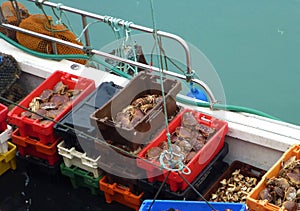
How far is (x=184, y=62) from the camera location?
299 cm

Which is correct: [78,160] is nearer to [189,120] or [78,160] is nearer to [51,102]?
[51,102]

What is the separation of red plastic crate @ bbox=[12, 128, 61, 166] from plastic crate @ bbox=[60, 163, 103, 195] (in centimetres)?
7

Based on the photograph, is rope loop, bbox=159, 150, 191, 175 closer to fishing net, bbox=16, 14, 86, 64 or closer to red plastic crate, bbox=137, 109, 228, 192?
red plastic crate, bbox=137, 109, 228, 192

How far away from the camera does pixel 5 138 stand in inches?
116

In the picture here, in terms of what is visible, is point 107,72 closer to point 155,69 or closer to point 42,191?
point 155,69

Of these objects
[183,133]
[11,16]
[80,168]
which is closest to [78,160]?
[80,168]

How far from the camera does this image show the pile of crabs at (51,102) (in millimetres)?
2908

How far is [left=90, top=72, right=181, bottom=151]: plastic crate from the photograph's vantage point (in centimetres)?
259

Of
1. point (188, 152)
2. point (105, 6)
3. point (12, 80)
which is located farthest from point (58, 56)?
point (105, 6)

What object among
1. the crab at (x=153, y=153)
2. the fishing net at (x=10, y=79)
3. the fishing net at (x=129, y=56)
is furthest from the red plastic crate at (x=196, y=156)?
the fishing net at (x=10, y=79)

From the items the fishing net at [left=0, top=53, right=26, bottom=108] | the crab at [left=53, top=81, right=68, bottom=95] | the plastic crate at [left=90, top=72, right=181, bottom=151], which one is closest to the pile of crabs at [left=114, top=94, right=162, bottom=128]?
the plastic crate at [left=90, top=72, right=181, bottom=151]

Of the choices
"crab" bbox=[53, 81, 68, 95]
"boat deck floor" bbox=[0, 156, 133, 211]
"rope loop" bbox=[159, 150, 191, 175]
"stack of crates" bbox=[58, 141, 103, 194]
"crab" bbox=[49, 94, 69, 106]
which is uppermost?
"crab" bbox=[53, 81, 68, 95]

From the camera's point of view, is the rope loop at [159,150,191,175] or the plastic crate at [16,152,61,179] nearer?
Result: the rope loop at [159,150,191,175]

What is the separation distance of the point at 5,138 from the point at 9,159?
17cm
